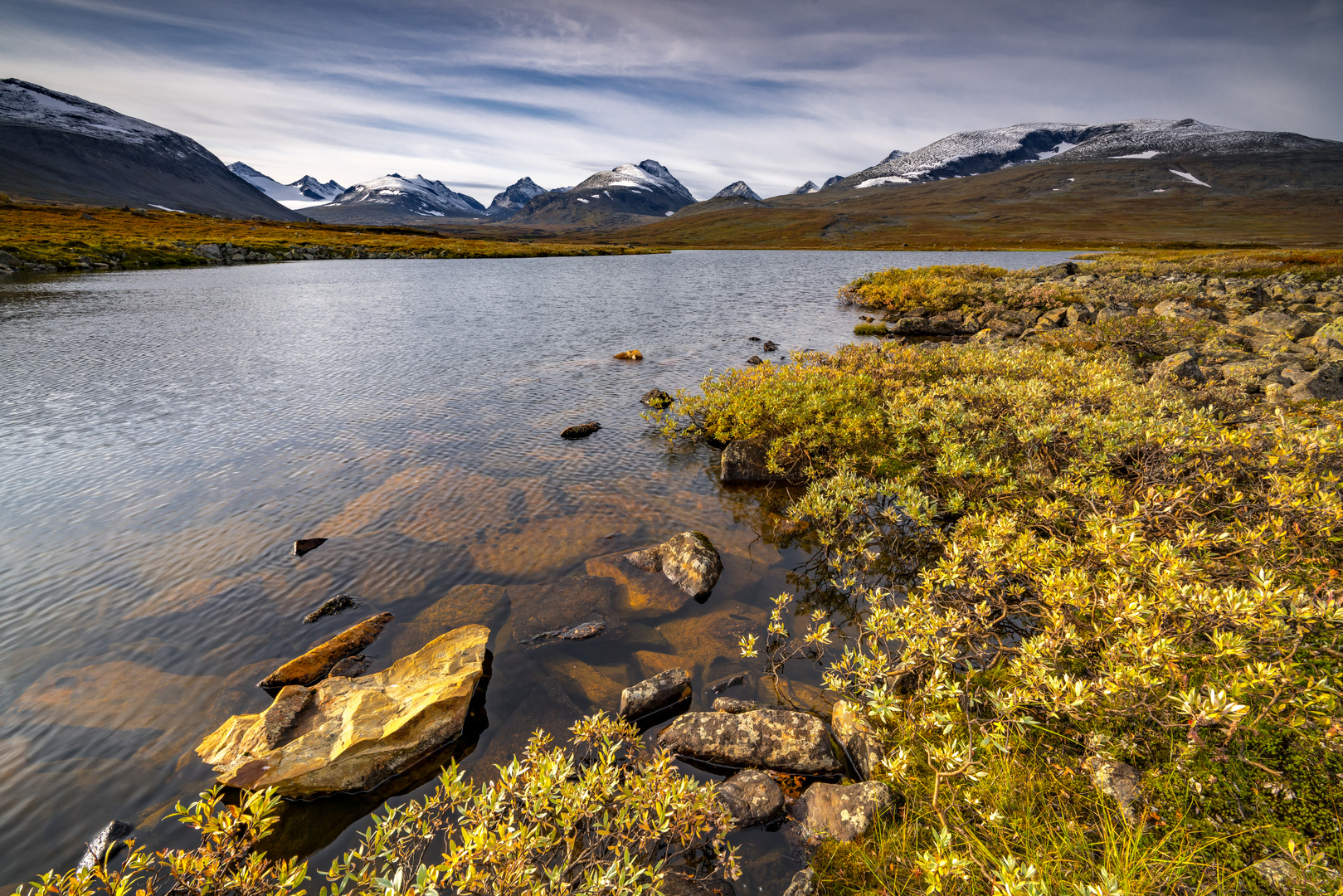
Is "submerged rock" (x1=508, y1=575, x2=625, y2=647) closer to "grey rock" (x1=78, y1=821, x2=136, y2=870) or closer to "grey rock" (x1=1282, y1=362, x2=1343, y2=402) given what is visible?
"grey rock" (x1=78, y1=821, x2=136, y2=870)

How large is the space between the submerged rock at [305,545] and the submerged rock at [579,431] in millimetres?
11093

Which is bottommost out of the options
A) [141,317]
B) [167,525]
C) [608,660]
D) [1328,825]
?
[608,660]

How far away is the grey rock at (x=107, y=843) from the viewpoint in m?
8.00

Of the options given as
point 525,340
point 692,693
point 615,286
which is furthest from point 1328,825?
point 615,286

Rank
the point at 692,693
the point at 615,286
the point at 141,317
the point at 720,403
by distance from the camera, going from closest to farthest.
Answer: the point at 692,693, the point at 720,403, the point at 141,317, the point at 615,286

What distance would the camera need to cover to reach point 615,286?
86.6m

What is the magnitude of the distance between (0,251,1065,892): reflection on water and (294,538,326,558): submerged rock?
1.00 ft

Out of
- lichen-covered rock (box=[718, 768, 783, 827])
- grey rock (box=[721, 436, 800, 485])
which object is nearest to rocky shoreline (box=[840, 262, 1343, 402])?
grey rock (box=[721, 436, 800, 485])

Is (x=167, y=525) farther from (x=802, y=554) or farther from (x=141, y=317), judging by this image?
(x=141, y=317)

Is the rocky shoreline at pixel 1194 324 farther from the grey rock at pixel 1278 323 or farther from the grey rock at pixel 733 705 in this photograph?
the grey rock at pixel 733 705

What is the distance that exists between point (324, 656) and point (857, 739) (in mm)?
11865

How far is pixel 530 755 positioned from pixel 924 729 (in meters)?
6.28

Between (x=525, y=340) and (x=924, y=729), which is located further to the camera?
(x=525, y=340)

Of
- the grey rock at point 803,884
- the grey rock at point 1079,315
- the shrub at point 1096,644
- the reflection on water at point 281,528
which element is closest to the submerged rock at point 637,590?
the reflection on water at point 281,528
